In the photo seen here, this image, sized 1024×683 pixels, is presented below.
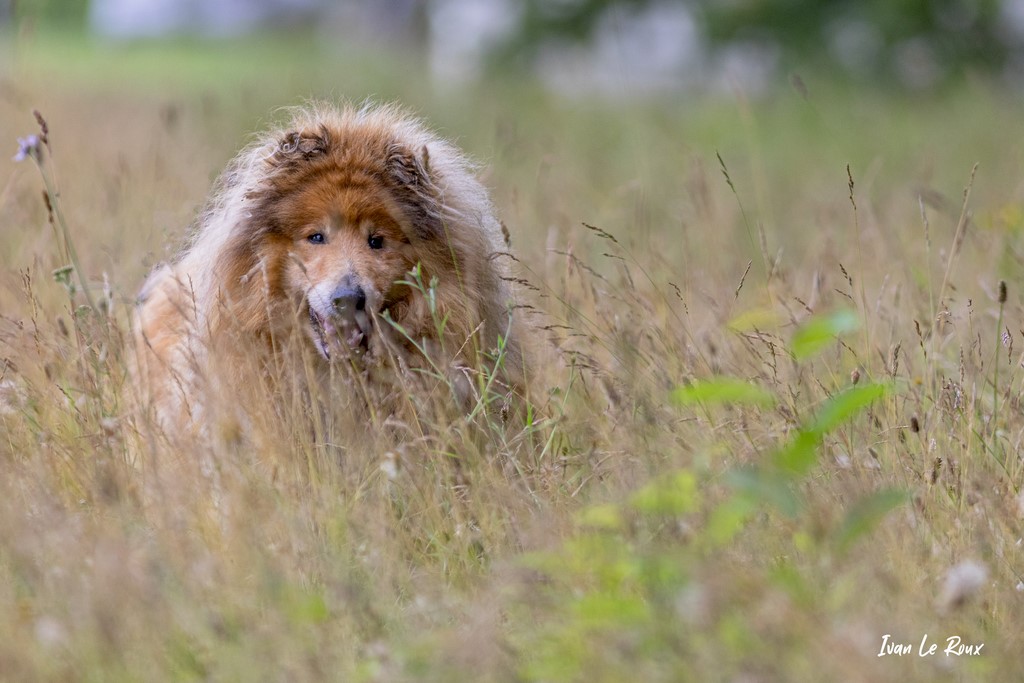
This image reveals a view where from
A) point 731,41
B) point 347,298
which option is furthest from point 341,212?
point 731,41

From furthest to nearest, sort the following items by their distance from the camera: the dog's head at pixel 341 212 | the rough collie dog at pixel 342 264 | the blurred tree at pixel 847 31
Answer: the blurred tree at pixel 847 31
the dog's head at pixel 341 212
the rough collie dog at pixel 342 264

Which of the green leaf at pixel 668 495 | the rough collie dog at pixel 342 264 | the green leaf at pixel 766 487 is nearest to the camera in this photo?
the green leaf at pixel 766 487

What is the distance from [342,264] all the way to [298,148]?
53 cm

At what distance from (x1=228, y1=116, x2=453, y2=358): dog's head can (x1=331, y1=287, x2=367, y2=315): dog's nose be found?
13 cm

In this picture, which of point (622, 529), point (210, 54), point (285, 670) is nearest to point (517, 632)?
point (622, 529)

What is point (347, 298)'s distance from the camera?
405 centimetres

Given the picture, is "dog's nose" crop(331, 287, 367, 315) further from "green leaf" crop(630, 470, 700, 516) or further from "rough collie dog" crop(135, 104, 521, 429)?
"green leaf" crop(630, 470, 700, 516)

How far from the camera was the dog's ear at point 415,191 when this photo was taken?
436cm

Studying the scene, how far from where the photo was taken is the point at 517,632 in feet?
9.64

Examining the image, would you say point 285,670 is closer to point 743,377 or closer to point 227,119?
point 743,377

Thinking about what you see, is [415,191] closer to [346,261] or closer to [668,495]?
[346,261]
